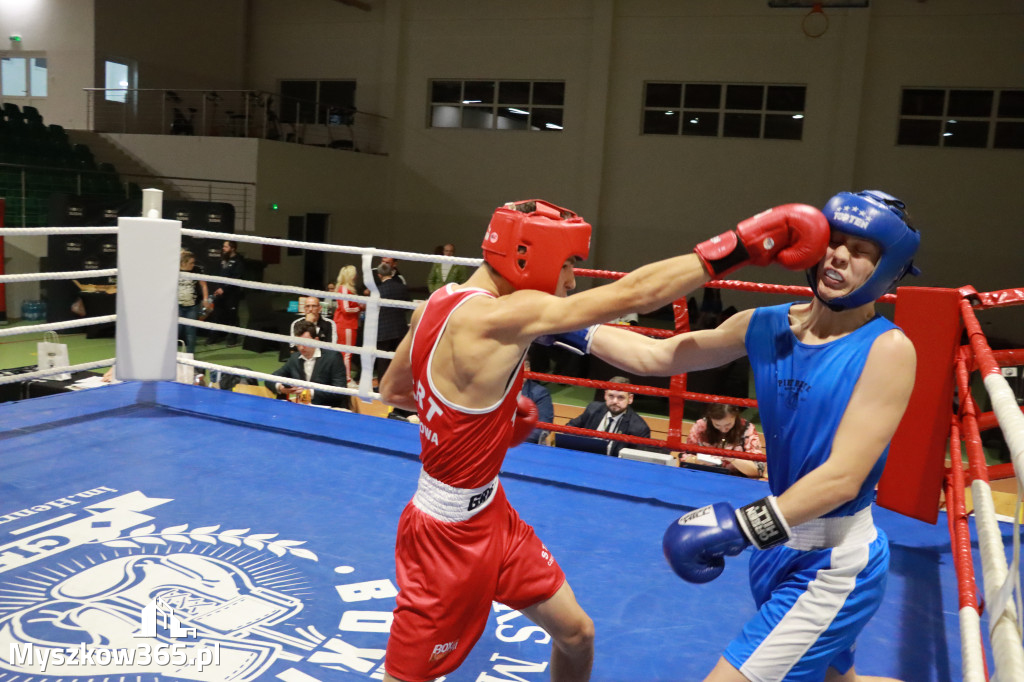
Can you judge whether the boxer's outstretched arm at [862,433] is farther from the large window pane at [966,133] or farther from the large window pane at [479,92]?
the large window pane at [479,92]

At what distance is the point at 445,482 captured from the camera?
5.79 feet

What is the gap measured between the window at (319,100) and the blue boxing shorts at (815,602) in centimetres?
1559

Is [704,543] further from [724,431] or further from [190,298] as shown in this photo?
[190,298]

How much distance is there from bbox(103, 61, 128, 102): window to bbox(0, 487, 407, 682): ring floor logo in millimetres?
13867

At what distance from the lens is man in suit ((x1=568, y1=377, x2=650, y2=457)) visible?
4547 mm

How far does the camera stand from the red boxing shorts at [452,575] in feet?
5.47

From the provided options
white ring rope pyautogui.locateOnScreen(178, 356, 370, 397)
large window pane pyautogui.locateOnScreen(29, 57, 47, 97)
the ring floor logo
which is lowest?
the ring floor logo

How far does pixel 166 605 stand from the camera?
2561 mm

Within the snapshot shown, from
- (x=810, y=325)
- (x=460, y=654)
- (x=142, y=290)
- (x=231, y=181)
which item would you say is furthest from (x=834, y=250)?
(x=231, y=181)

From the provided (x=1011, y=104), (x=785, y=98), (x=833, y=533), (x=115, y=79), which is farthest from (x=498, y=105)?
(x=833, y=533)

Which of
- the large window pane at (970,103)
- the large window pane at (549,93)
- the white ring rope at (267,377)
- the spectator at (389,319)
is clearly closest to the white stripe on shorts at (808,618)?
the white ring rope at (267,377)

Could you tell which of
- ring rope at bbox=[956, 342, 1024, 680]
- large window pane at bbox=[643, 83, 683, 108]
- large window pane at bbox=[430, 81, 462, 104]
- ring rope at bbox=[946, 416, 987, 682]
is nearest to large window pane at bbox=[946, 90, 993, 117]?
large window pane at bbox=[643, 83, 683, 108]

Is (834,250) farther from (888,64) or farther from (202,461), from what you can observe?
(888,64)

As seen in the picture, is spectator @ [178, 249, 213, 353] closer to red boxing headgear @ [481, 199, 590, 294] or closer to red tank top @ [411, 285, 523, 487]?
red tank top @ [411, 285, 523, 487]
